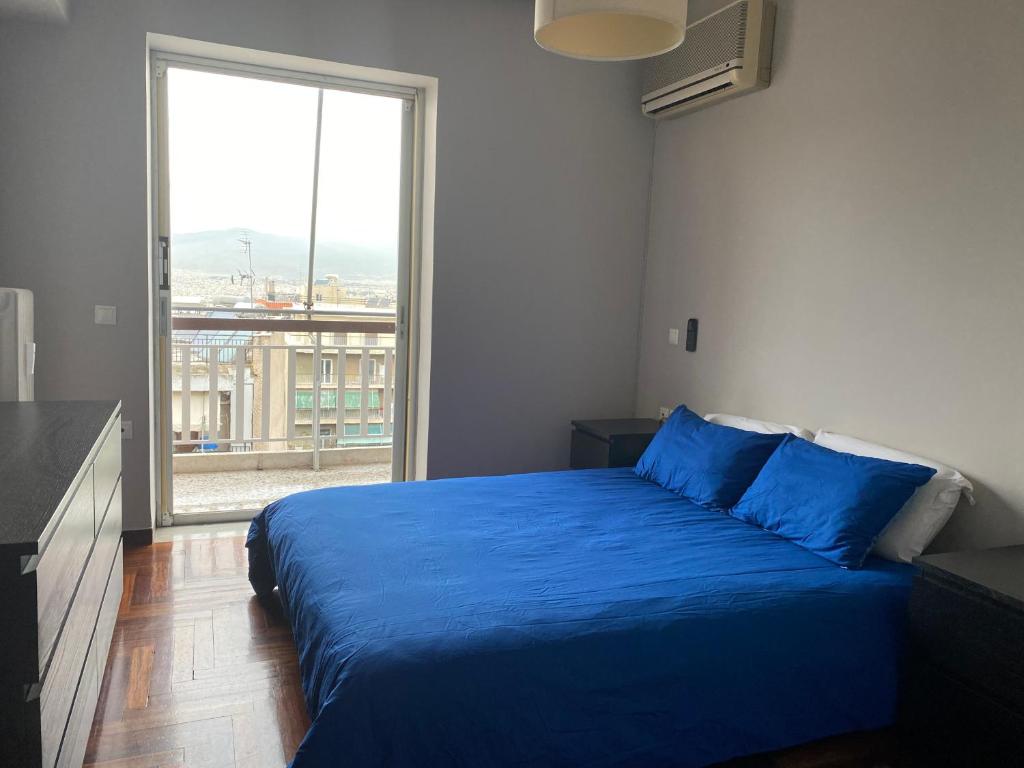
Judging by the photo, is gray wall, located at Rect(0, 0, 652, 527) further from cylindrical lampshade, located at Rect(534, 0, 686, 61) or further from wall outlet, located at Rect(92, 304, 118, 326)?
cylindrical lampshade, located at Rect(534, 0, 686, 61)

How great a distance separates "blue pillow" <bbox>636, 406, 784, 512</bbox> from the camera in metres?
3.11

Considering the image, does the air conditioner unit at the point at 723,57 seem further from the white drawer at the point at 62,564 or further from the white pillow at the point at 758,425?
the white drawer at the point at 62,564

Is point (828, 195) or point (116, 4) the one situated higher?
point (116, 4)

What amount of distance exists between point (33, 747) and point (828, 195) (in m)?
3.26

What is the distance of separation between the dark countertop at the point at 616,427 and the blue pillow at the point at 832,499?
3.90 feet

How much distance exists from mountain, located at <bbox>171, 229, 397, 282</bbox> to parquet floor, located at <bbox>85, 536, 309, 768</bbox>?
5.46 ft

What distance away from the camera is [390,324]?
4.88 m

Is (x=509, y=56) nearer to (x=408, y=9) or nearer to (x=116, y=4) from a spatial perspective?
(x=408, y=9)

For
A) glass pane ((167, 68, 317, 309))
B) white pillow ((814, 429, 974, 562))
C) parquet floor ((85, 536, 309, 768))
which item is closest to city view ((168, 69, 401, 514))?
glass pane ((167, 68, 317, 309))

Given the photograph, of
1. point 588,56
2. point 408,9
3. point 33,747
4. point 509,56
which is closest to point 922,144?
point 588,56

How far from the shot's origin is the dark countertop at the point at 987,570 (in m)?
2.00

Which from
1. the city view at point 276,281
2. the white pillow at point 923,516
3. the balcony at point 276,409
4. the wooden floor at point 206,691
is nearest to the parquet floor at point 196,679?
the wooden floor at point 206,691

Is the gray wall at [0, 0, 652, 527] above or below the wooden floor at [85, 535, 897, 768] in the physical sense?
above

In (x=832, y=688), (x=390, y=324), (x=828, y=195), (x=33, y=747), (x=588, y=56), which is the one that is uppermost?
(x=588, y=56)
